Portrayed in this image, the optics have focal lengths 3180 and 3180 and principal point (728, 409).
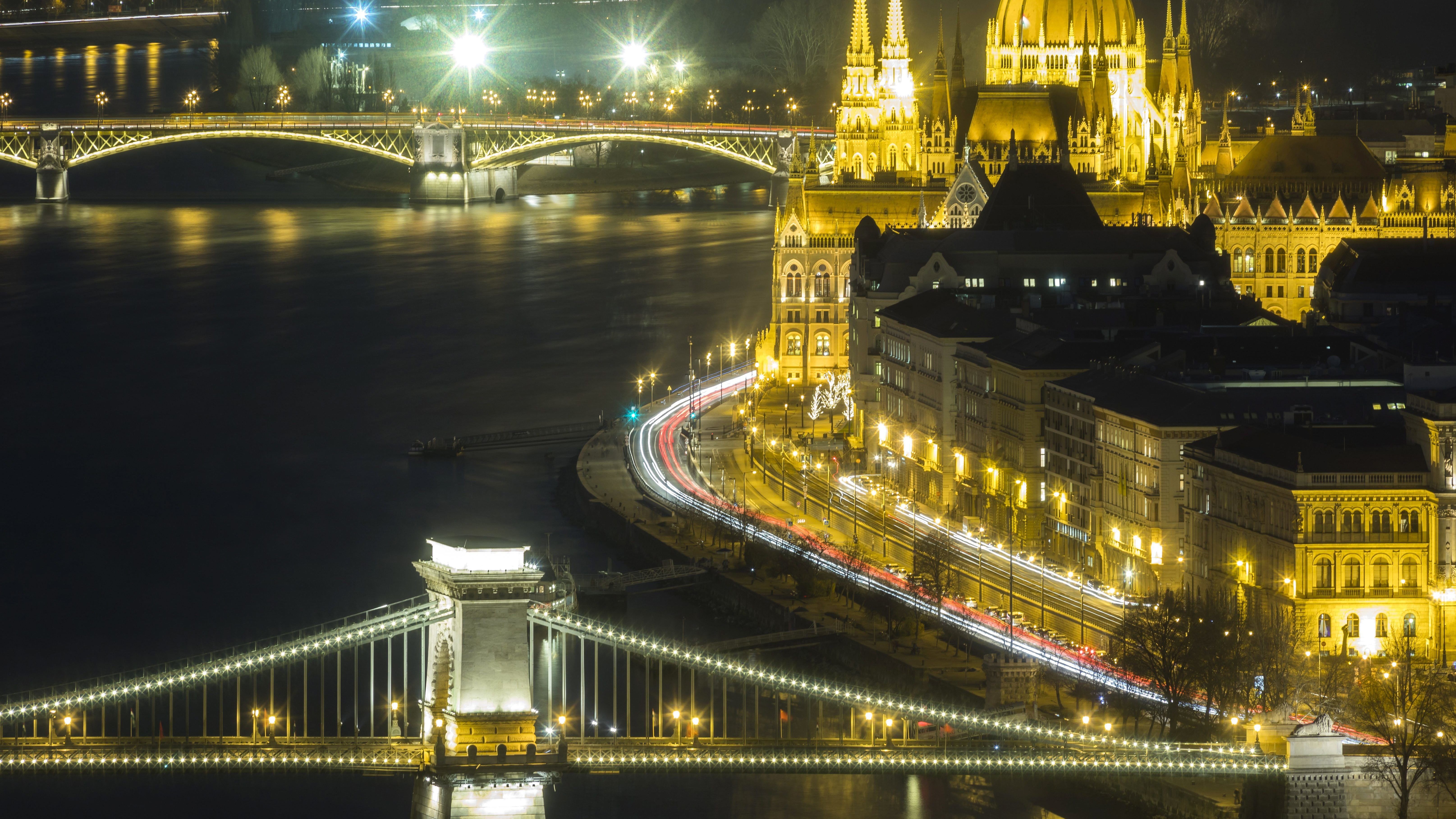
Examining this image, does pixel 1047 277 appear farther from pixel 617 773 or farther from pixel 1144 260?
pixel 617 773

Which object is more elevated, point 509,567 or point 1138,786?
point 509,567

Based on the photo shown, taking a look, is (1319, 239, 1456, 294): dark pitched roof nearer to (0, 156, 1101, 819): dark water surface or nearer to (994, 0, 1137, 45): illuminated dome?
(0, 156, 1101, 819): dark water surface

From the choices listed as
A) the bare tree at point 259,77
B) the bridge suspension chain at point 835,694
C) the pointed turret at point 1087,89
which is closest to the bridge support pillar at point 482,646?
the bridge suspension chain at point 835,694

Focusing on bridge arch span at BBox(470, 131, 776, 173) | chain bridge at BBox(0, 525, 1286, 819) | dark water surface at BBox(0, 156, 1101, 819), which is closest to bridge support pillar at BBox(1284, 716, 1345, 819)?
chain bridge at BBox(0, 525, 1286, 819)

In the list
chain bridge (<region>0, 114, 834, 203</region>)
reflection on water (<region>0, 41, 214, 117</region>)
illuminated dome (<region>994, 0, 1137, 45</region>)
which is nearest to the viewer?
illuminated dome (<region>994, 0, 1137, 45</region>)

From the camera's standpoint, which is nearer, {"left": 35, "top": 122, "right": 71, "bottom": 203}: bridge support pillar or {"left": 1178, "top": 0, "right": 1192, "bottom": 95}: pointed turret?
{"left": 1178, "top": 0, "right": 1192, "bottom": 95}: pointed turret

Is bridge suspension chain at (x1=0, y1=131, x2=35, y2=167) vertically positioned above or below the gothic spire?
below

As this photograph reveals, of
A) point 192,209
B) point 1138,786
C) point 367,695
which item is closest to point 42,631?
point 367,695
